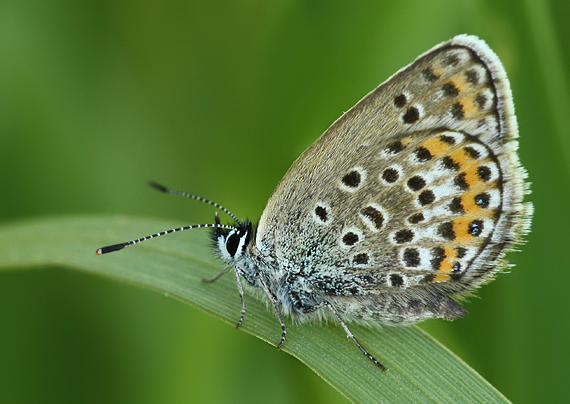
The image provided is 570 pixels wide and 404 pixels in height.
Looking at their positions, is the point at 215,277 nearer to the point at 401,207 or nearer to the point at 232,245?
the point at 232,245

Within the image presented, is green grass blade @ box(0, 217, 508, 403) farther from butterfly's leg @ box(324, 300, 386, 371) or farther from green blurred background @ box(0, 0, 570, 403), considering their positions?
green blurred background @ box(0, 0, 570, 403)

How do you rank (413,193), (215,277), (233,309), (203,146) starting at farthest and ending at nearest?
(203,146) → (215,277) → (233,309) → (413,193)

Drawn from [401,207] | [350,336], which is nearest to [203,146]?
[401,207]

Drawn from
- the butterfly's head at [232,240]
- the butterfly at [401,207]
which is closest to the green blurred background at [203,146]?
the butterfly at [401,207]

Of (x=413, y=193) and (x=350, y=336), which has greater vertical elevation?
(x=413, y=193)

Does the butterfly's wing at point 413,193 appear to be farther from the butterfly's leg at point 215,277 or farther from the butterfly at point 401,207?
the butterfly's leg at point 215,277

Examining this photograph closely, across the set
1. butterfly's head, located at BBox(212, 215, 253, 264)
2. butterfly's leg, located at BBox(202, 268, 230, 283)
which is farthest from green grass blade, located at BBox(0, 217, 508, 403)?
butterfly's head, located at BBox(212, 215, 253, 264)
